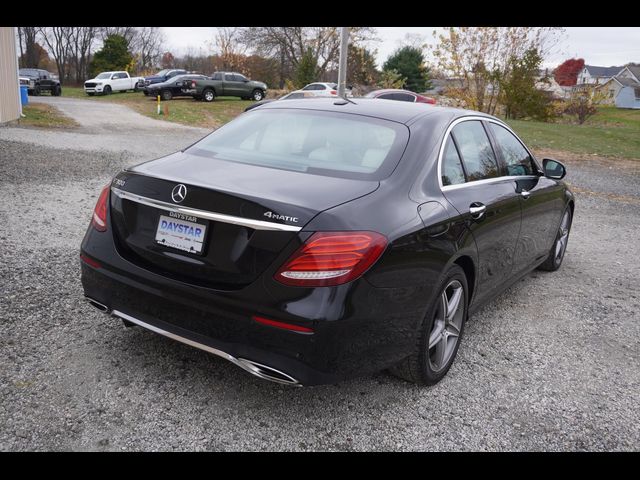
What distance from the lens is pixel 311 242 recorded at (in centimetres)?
255

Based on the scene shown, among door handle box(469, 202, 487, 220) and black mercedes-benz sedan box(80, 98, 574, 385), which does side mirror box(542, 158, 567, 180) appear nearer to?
black mercedes-benz sedan box(80, 98, 574, 385)

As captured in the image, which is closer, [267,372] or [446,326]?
[267,372]

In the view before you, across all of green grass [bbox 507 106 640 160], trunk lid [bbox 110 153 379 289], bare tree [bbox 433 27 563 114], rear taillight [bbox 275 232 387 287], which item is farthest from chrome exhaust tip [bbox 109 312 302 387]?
bare tree [bbox 433 27 563 114]

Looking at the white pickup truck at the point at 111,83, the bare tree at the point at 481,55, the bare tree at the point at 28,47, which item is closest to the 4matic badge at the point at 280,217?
the bare tree at the point at 481,55

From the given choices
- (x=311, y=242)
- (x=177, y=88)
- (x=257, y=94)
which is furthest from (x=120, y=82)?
(x=311, y=242)

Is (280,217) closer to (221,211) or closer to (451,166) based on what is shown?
(221,211)

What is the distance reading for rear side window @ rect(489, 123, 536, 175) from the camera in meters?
4.38

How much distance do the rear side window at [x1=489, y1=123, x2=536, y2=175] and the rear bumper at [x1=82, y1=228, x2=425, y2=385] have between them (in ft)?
6.22

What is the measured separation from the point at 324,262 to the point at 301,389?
1054mm

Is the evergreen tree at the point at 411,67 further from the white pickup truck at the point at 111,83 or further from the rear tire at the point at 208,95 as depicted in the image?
the white pickup truck at the point at 111,83

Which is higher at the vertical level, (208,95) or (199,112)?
(208,95)

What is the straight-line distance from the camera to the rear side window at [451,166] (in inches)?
135

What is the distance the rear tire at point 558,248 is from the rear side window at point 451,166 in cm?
247
